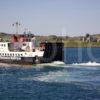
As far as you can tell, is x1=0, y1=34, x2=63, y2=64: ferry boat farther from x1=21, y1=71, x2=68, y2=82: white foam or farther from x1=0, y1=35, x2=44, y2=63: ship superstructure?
x1=21, y1=71, x2=68, y2=82: white foam

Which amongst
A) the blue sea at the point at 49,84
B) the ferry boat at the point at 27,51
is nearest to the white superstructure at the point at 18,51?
the ferry boat at the point at 27,51

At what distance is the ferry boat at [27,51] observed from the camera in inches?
3078

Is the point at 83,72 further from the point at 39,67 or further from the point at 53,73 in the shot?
the point at 39,67

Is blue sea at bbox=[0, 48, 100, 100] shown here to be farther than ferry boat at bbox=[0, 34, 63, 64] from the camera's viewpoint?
No

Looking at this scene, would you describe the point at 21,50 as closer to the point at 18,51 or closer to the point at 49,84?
the point at 18,51

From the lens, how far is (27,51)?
263 ft

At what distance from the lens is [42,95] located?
147ft

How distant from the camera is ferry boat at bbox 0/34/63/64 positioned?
78.2 m

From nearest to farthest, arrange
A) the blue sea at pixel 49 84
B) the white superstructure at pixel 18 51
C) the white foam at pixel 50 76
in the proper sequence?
the blue sea at pixel 49 84 → the white foam at pixel 50 76 → the white superstructure at pixel 18 51

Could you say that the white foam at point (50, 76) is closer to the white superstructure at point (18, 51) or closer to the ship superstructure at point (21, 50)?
the ship superstructure at point (21, 50)

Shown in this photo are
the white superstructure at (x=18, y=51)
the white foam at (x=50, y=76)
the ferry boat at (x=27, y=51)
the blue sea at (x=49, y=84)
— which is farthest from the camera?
the white superstructure at (x=18, y=51)

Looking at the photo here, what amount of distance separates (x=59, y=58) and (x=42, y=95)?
125 ft

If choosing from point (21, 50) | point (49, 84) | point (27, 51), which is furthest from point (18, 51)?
point (49, 84)

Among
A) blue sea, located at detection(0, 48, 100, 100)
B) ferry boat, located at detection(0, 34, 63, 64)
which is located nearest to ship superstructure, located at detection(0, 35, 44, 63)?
ferry boat, located at detection(0, 34, 63, 64)
